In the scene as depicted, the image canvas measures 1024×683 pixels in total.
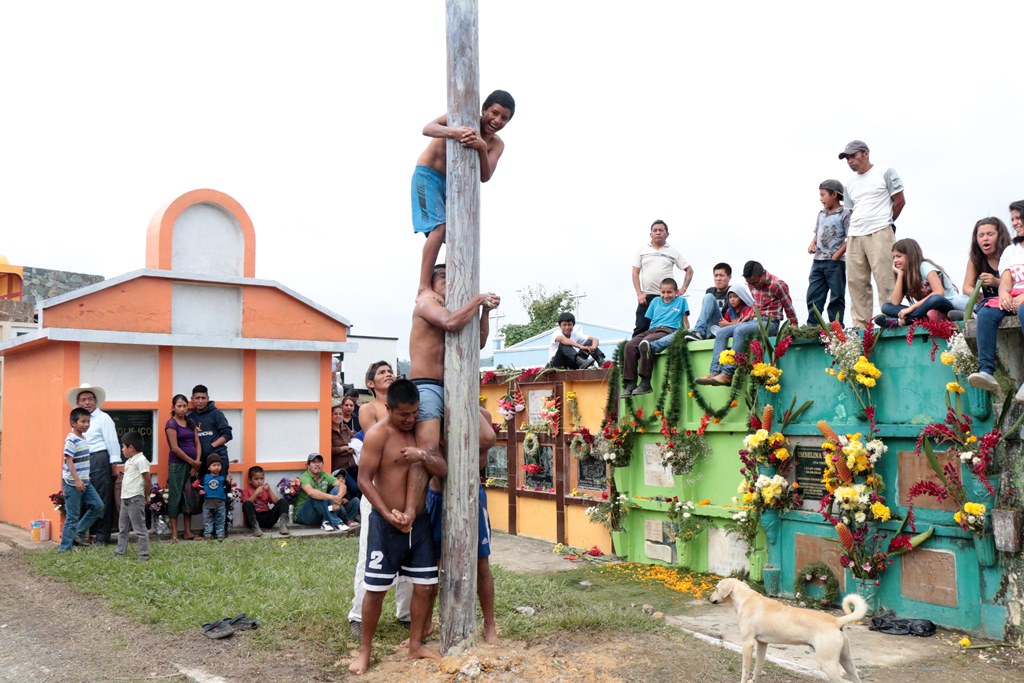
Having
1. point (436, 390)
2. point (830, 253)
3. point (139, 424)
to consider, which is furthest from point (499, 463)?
point (436, 390)

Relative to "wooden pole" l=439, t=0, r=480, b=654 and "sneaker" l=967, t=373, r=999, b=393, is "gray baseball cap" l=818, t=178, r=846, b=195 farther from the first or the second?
"wooden pole" l=439, t=0, r=480, b=654

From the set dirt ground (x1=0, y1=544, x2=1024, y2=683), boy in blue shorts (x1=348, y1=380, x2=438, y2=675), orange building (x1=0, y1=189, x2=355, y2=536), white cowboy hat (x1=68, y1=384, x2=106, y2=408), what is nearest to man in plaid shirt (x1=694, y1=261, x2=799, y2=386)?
dirt ground (x1=0, y1=544, x2=1024, y2=683)

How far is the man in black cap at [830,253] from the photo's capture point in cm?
836

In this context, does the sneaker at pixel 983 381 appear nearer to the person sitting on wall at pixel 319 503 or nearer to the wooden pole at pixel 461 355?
the wooden pole at pixel 461 355

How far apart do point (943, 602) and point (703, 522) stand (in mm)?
2816

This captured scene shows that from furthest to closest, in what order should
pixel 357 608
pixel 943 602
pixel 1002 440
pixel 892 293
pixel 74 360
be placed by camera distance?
pixel 74 360 < pixel 892 293 < pixel 943 602 < pixel 1002 440 < pixel 357 608

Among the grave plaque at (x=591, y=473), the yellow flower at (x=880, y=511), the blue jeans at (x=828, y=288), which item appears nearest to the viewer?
→ the yellow flower at (x=880, y=511)

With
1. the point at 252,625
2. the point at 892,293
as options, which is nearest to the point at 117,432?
the point at 252,625

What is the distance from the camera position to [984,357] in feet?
20.2

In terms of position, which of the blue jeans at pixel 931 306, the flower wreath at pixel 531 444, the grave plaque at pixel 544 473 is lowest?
the grave plaque at pixel 544 473

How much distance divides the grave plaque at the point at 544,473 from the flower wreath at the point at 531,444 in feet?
0.20

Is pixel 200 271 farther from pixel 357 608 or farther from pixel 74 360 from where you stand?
pixel 357 608

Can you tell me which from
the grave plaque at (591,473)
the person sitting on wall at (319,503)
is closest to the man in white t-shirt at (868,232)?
Result: the grave plaque at (591,473)

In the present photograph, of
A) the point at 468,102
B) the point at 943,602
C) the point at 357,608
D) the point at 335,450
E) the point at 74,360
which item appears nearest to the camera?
the point at 468,102
